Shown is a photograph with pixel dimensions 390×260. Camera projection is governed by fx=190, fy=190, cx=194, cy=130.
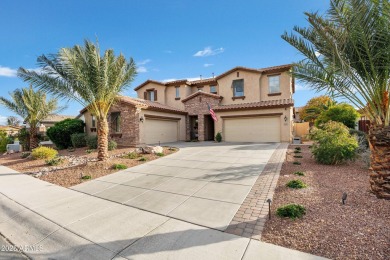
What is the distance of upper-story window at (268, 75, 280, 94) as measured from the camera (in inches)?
742

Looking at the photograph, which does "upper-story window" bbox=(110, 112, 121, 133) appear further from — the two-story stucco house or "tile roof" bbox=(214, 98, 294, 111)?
"tile roof" bbox=(214, 98, 294, 111)

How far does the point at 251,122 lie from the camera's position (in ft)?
58.0

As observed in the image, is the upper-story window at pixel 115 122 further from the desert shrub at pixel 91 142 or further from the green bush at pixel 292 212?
the green bush at pixel 292 212

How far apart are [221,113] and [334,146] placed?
37.5 feet

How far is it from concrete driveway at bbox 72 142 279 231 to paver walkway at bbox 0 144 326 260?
30cm

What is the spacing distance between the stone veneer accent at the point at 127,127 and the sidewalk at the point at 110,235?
1006 centimetres

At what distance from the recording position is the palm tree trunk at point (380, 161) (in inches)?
181

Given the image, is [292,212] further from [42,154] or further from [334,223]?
[42,154]

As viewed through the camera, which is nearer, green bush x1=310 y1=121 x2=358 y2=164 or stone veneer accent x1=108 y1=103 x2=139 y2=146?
green bush x1=310 y1=121 x2=358 y2=164

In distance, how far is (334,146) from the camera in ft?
26.8

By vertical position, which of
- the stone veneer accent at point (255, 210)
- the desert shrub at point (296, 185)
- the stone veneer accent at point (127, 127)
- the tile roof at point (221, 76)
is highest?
the tile roof at point (221, 76)

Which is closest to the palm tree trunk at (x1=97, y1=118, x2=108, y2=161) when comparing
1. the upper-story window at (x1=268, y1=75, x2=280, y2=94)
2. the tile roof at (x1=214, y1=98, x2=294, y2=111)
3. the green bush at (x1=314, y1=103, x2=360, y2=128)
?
the tile roof at (x1=214, y1=98, x2=294, y2=111)

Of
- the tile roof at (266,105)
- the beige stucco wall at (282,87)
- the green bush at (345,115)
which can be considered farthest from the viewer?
the beige stucco wall at (282,87)

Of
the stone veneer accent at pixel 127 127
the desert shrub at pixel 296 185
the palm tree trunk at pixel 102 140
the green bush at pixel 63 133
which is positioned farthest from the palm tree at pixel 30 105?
the desert shrub at pixel 296 185
